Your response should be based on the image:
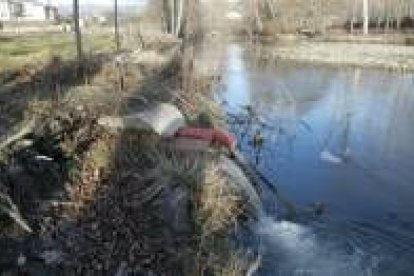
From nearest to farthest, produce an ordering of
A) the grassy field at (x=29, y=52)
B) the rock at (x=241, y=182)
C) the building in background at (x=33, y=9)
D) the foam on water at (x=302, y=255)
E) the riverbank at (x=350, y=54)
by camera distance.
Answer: the foam on water at (x=302, y=255), the rock at (x=241, y=182), the grassy field at (x=29, y=52), the riverbank at (x=350, y=54), the building in background at (x=33, y=9)

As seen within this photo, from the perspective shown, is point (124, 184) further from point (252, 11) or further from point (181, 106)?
point (252, 11)

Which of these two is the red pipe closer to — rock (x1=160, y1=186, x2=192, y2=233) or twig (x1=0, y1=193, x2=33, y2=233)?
rock (x1=160, y1=186, x2=192, y2=233)

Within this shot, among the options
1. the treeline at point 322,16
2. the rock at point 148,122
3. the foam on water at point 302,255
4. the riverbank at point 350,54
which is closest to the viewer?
the foam on water at point 302,255

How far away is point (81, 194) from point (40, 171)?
2.48ft

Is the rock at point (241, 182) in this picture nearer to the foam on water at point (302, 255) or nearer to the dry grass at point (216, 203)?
the dry grass at point (216, 203)

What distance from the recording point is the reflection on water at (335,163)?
37.2ft

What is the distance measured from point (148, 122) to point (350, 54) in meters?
34.8

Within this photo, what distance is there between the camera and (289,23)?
6812 centimetres

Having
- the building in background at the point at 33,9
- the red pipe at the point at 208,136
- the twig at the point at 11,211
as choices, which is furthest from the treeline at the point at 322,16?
the twig at the point at 11,211

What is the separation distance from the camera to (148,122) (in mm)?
13273

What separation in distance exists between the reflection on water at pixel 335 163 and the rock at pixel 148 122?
2525 mm

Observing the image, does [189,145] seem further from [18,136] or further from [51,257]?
[51,257]

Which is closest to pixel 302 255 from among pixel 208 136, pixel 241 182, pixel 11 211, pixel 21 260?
pixel 241 182

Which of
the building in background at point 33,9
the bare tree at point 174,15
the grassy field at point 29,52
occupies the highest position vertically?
the building in background at point 33,9
